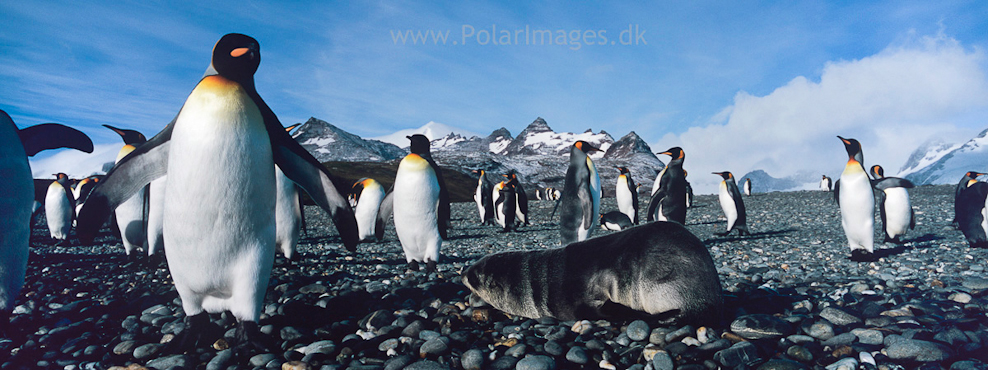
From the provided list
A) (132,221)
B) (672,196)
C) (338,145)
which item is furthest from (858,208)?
(338,145)

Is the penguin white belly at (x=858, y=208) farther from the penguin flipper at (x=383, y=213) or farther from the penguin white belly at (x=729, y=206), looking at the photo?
the penguin flipper at (x=383, y=213)

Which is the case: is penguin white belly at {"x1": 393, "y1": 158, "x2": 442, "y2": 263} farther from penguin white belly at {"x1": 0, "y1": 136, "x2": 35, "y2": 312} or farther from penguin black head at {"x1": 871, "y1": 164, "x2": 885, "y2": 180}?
penguin black head at {"x1": 871, "y1": 164, "x2": 885, "y2": 180}

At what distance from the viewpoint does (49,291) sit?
15.7ft

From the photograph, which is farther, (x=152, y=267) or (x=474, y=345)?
(x=152, y=267)

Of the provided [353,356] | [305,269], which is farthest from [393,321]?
[305,269]

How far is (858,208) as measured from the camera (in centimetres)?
703

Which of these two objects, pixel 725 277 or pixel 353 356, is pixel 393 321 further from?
pixel 725 277

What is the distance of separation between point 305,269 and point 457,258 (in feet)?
7.65

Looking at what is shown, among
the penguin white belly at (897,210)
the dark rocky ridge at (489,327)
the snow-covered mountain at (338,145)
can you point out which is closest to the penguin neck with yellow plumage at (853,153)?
the penguin white belly at (897,210)

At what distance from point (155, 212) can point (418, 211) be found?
10.9ft

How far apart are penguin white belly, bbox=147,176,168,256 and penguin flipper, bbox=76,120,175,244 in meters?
3.07

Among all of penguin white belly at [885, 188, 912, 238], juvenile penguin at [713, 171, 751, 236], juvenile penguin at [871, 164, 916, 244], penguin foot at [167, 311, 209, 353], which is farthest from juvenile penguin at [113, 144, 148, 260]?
penguin white belly at [885, 188, 912, 238]

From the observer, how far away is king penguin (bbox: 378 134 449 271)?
616 cm

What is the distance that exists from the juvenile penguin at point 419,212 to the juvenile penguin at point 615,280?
222 centimetres
